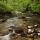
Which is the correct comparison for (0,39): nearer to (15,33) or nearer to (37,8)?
(15,33)

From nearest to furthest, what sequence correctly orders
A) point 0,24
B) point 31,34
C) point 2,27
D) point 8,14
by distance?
point 31,34
point 2,27
point 0,24
point 8,14

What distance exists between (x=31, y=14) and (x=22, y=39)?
455 centimetres

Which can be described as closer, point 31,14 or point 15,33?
point 15,33

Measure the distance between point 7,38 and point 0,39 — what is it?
1.03 ft

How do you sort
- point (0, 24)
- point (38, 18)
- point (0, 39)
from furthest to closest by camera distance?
1. point (38, 18)
2. point (0, 24)
3. point (0, 39)

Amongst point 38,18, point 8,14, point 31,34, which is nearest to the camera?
point 31,34

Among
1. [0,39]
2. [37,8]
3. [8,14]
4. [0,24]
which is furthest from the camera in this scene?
[8,14]

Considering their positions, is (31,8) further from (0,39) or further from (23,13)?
(0,39)

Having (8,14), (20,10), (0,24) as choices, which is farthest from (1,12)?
(0,24)

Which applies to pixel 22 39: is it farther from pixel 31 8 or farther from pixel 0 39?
pixel 31 8

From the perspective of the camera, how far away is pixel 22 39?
20.1ft

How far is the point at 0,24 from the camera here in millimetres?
8258


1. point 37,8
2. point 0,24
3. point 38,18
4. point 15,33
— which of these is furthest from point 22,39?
point 37,8

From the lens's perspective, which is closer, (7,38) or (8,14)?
(7,38)
